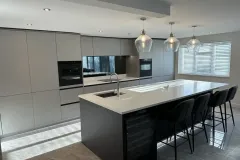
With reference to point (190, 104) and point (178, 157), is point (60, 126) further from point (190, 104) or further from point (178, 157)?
point (190, 104)

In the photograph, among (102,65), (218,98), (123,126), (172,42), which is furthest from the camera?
(102,65)

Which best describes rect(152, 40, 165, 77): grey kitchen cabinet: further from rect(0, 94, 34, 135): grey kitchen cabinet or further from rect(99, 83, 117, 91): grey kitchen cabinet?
rect(0, 94, 34, 135): grey kitchen cabinet

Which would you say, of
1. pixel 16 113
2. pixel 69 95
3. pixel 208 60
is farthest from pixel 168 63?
pixel 16 113

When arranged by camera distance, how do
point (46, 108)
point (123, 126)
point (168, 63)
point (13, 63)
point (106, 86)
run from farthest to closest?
point (168, 63)
point (106, 86)
point (46, 108)
point (13, 63)
point (123, 126)

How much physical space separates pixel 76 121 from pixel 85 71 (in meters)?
1.45

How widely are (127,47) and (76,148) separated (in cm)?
356

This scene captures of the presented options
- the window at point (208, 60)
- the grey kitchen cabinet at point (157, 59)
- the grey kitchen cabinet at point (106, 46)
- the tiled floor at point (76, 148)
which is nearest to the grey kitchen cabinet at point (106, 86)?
the grey kitchen cabinet at point (106, 46)

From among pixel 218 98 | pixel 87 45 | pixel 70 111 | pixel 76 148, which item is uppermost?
pixel 87 45

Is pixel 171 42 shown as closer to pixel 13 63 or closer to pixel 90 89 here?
pixel 90 89

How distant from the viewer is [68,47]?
4016mm

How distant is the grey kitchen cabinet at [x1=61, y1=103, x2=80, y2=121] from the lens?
4051mm

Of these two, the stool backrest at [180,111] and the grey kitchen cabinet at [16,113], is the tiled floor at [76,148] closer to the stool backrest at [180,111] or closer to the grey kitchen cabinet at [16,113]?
the grey kitchen cabinet at [16,113]

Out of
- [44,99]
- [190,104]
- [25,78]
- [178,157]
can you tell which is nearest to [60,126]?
[44,99]

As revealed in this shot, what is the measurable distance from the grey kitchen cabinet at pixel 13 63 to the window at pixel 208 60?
5.03 metres
